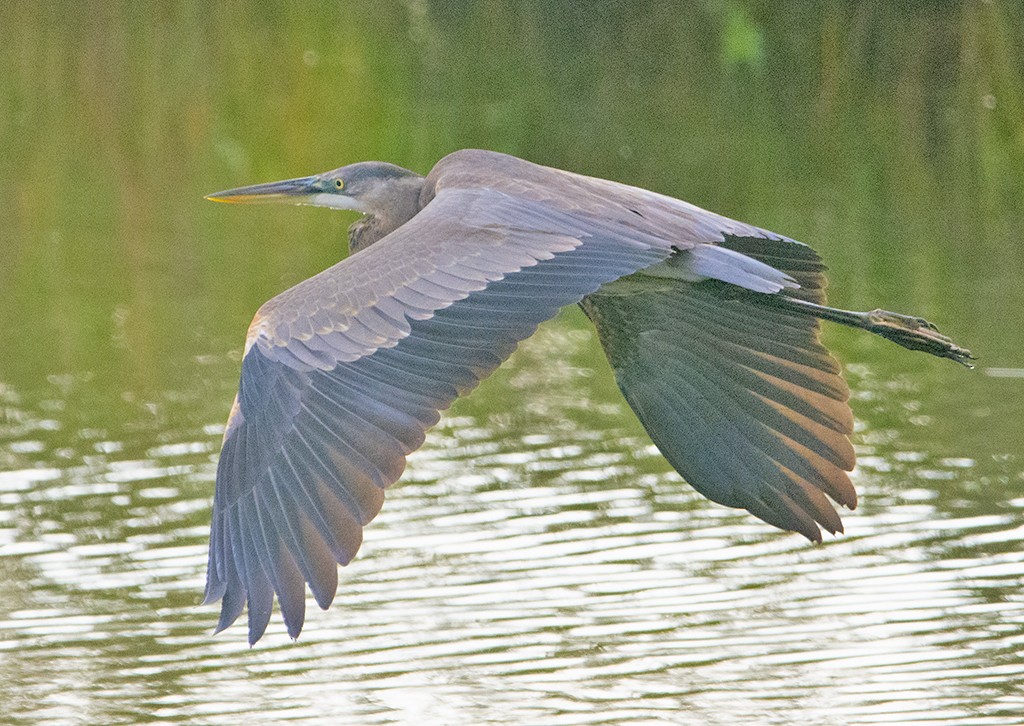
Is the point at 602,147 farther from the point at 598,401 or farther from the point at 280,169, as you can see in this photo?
the point at 598,401

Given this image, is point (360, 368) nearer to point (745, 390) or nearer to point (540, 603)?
point (745, 390)

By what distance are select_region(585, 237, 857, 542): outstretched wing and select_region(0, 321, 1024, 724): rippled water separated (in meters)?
0.87

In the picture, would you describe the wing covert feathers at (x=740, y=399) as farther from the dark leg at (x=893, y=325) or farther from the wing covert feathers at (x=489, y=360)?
the dark leg at (x=893, y=325)

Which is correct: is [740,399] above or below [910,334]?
below

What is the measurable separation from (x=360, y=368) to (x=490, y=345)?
0.36m

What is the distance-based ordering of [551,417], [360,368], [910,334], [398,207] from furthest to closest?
1. [551,417]
2. [398,207]
3. [910,334]
4. [360,368]

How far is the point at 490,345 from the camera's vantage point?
5.56 meters

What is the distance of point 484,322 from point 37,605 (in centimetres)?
355

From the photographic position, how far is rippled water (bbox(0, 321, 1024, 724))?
717 cm

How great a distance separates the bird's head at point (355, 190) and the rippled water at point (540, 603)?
5.65 ft

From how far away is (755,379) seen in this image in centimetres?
669

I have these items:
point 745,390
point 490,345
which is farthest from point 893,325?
point 490,345

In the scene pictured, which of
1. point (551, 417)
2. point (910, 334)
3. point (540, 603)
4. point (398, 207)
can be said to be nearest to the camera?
point (910, 334)

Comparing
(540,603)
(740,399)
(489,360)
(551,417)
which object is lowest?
(551,417)
